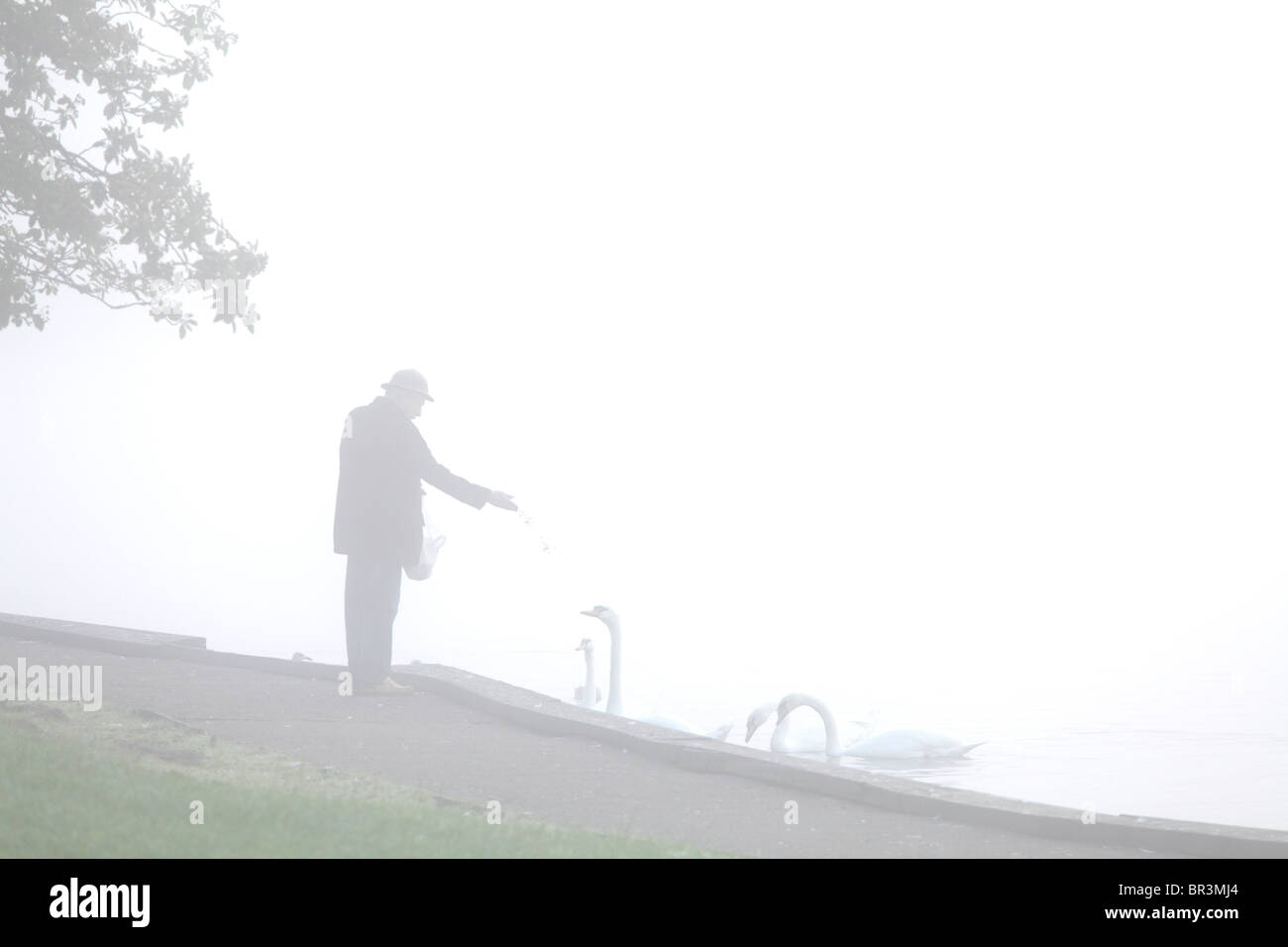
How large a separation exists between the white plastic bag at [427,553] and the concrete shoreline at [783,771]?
30.3 inches

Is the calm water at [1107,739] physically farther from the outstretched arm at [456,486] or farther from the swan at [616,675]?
the outstretched arm at [456,486]

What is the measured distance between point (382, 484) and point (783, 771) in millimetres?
4147

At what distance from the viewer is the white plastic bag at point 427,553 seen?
12.8 meters

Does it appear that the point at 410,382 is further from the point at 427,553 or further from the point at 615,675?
the point at 615,675

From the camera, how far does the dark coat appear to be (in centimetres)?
1226

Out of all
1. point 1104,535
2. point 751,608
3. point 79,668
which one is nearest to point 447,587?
point 751,608

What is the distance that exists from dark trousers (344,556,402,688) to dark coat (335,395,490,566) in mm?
93

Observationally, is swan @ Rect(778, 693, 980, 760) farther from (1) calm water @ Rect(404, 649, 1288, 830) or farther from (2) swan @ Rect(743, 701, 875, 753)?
(2) swan @ Rect(743, 701, 875, 753)

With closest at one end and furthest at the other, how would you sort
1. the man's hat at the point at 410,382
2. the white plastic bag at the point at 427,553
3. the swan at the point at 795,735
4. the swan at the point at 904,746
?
the man's hat at the point at 410,382 < the white plastic bag at the point at 427,553 < the swan at the point at 795,735 < the swan at the point at 904,746

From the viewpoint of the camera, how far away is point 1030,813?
8016mm

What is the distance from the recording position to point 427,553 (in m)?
13.2

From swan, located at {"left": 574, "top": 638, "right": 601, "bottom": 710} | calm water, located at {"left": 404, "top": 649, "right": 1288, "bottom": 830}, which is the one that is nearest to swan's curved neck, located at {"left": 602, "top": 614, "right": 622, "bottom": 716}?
calm water, located at {"left": 404, "top": 649, "right": 1288, "bottom": 830}

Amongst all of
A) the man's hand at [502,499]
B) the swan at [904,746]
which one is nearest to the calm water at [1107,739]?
the swan at [904,746]

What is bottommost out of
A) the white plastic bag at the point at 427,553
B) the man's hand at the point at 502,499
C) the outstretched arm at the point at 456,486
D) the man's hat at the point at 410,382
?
the white plastic bag at the point at 427,553
